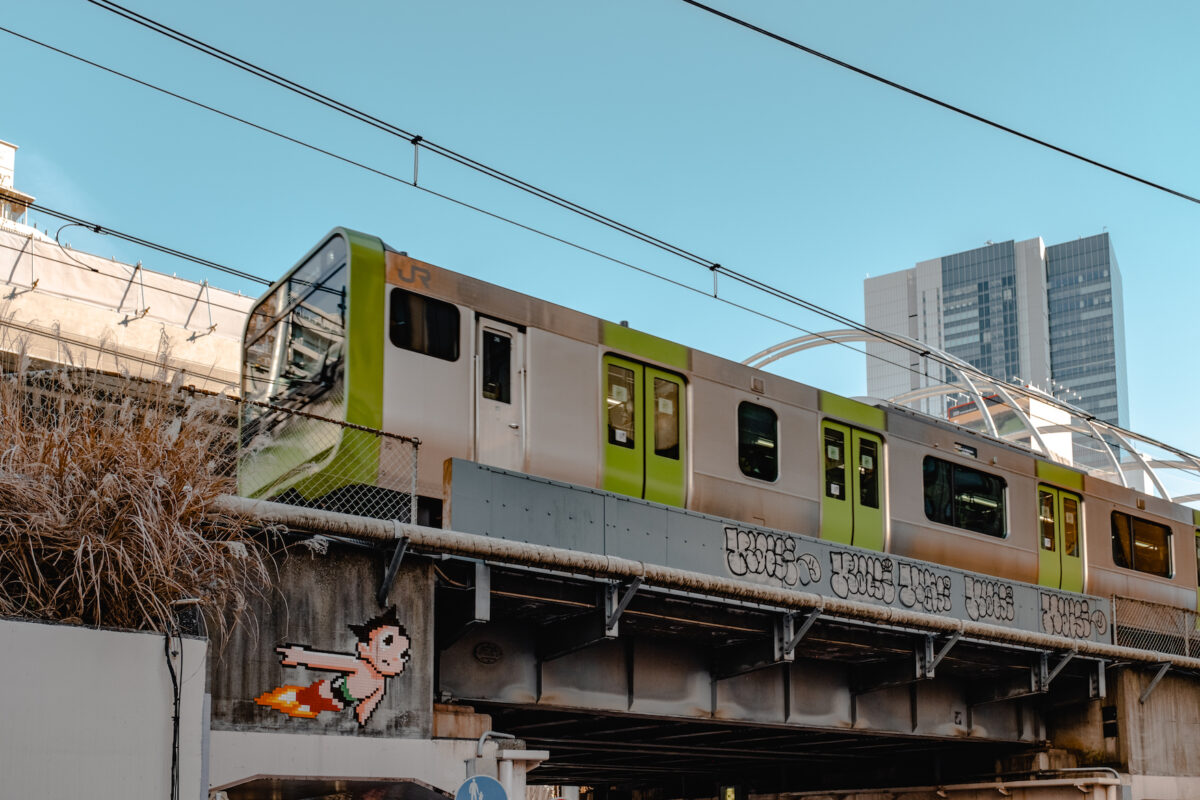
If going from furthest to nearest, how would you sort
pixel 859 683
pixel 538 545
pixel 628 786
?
pixel 628 786
pixel 859 683
pixel 538 545

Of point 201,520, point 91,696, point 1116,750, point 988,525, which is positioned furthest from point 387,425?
point 1116,750

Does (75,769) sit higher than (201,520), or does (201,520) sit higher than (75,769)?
(201,520)

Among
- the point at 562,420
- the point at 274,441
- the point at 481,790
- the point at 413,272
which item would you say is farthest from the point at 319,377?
the point at 481,790

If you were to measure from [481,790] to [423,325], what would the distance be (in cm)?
597

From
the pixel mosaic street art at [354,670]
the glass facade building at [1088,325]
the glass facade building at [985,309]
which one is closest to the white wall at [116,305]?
the pixel mosaic street art at [354,670]

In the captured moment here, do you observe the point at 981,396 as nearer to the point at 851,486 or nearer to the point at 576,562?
the point at 851,486

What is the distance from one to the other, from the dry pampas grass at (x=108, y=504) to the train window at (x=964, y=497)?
14191 mm

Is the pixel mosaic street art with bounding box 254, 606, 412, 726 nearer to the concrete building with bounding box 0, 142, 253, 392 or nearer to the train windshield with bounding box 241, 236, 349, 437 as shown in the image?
the train windshield with bounding box 241, 236, 349, 437

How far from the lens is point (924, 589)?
66.1ft

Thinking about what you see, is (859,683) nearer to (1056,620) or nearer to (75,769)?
(1056,620)

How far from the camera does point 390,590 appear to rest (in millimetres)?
13578

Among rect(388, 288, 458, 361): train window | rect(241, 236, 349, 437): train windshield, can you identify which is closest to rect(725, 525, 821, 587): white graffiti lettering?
rect(388, 288, 458, 361): train window

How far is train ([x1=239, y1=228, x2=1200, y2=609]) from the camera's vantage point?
14914mm

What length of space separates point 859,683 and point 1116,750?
20.0ft
